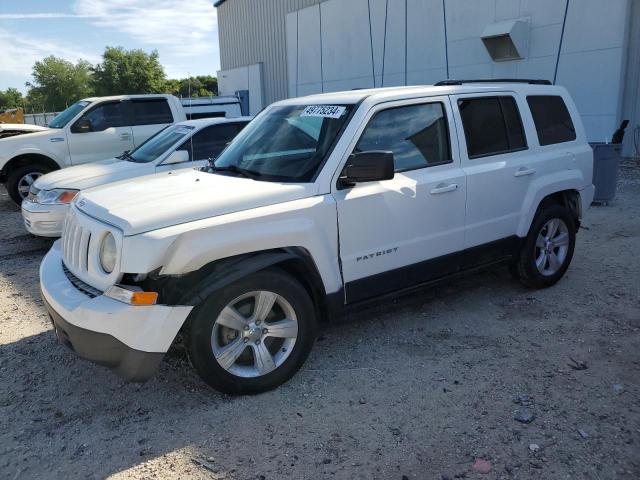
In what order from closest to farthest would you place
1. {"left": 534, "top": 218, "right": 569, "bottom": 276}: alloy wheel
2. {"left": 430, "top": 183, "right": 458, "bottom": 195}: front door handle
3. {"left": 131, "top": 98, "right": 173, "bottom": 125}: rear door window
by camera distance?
{"left": 430, "top": 183, "right": 458, "bottom": 195}: front door handle < {"left": 534, "top": 218, "right": 569, "bottom": 276}: alloy wheel < {"left": 131, "top": 98, "right": 173, "bottom": 125}: rear door window

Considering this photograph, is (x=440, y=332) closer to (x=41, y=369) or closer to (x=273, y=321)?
(x=273, y=321)

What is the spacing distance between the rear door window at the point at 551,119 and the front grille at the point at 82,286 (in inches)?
155

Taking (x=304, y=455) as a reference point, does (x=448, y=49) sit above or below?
above

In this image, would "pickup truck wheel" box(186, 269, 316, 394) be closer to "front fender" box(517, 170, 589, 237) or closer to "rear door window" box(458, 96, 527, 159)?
"rear door window" box(458, 96, 527, 159)

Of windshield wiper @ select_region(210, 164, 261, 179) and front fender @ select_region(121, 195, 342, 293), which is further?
windshield wiper @ select_region(210, 164, 261, 179)

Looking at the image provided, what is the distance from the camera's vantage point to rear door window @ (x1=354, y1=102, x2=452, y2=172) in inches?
154

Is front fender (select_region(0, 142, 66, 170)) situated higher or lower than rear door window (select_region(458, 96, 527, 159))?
lower

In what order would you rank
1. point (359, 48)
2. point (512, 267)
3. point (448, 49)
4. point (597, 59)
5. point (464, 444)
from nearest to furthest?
point (464, 444), point (512, 267), point (597, 59), point (448, 49), point (359, 48)

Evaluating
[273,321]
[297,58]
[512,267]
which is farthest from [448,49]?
A: [273,321]

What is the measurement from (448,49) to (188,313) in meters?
14.6

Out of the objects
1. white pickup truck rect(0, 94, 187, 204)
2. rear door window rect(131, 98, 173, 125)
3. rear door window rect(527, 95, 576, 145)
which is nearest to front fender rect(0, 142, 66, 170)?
white pickup truck rect(0, 94, 187, 204)

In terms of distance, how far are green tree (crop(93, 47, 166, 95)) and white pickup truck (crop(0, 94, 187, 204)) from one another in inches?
1715

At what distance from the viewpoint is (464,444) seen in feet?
9.65

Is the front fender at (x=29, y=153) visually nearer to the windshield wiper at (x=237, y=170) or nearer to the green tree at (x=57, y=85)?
the windshield wiper at (x=237, y=170)
